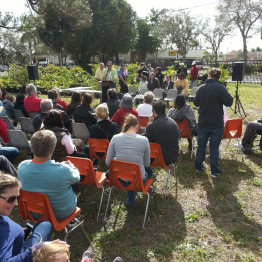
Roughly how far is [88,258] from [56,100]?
3.90m

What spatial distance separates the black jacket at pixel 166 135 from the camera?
3928mm

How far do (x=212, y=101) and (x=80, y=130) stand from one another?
8.20 feet

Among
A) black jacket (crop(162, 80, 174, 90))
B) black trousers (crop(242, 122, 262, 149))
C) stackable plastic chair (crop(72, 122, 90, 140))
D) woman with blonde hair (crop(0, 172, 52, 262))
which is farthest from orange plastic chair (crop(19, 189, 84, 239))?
black jacket (crop(162, 80, 174, 90))

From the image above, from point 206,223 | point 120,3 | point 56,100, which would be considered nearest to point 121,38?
point 120,3

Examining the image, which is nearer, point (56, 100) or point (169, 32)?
point (56, 100)

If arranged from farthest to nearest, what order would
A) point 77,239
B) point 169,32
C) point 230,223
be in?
point 169,32 → point 230,223 → point 77,239

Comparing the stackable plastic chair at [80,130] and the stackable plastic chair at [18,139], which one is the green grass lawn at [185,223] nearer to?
the stackable plastic chair at [80,130]

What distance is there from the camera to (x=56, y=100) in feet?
17.9

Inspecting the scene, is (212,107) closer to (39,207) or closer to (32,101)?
(39,207)

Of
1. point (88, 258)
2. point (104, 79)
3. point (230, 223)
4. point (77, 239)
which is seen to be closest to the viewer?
point (88, 258)

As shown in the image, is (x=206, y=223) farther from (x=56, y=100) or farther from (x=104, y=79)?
(x=104, y=79)

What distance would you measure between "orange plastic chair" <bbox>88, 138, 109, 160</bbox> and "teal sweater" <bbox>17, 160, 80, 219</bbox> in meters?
1.54

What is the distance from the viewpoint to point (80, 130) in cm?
512

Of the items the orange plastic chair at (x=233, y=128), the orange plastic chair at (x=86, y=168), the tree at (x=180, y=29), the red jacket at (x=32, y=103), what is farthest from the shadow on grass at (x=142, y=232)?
the tree at (x=180, y=29)
